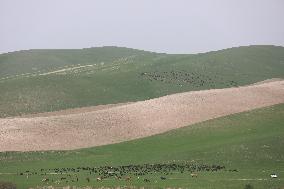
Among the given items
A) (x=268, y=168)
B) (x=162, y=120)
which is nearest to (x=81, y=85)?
(x=162, y=120)

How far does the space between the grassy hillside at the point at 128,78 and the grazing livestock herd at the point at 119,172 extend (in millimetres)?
44836

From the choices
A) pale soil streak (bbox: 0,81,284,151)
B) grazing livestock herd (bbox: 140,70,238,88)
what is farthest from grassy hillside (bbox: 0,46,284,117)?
pale soil streak (bbox: 0,81,284,151)

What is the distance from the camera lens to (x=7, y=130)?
72750mm

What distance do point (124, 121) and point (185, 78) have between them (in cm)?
5194

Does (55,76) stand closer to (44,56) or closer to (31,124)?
(31,124)

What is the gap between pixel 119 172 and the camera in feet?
171

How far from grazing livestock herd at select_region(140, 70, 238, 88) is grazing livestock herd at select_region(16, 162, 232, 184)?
68.3 metres

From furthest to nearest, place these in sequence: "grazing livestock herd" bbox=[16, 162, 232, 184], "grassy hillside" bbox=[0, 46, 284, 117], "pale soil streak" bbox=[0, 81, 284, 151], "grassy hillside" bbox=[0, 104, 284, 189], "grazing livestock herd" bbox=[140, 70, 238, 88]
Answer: "grazing livestock herd" bbox=[140, 70, 238, 88], "grassy hillside" bbox=[0, 46, 284, 117], "pale soil streak" bbox=[0, 81, 284, 151], "grazing livestock herd" bbox=[16, 162, 232, 184], "grassy hillside" bbox=[0, 104, 284, 189]

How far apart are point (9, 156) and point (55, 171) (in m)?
11.7

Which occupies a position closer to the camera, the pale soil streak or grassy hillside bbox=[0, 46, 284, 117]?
the pale soil streak

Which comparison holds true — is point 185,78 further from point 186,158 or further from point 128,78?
point 186,158

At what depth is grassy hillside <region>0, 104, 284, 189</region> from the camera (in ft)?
154

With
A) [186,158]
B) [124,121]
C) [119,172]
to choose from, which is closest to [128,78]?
[124,121]

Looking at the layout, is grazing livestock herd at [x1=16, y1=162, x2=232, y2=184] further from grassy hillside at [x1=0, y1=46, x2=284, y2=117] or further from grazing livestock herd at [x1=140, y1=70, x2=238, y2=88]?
grazing livestock herd at [x1=140, y1=70, x2=238, y2=88]
